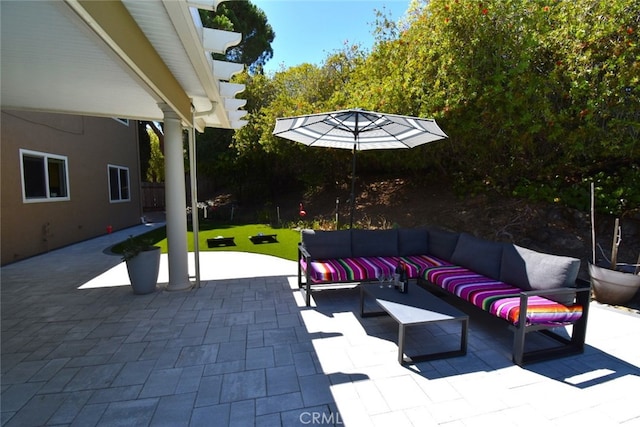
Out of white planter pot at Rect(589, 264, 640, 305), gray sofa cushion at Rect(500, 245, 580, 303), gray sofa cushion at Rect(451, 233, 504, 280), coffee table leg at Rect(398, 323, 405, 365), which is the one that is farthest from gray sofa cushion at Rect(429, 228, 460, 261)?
coffee table leg at Rect(398, 323, 405, 365)

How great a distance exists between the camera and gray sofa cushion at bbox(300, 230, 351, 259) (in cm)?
460

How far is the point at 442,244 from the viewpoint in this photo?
15.4ft

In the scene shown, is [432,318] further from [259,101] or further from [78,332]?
[259,101]

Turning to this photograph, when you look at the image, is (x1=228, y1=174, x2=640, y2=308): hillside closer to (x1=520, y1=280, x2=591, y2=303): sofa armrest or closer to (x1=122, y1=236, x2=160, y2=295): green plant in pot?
(x1=520, y1=280, x2=591, y2=303): sofa armrest

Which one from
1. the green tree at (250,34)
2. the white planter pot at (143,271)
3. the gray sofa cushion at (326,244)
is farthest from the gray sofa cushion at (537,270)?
the green tree at (250,34)

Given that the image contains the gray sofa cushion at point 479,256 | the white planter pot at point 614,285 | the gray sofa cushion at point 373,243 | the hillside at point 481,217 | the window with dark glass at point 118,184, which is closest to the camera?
the gray sofa cushion at point 479,256

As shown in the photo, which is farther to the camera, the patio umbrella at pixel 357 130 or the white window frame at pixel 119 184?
the white window frame at pixel 119 184

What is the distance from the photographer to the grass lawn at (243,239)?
7.38 metres

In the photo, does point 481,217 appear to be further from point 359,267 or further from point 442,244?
point 359,267

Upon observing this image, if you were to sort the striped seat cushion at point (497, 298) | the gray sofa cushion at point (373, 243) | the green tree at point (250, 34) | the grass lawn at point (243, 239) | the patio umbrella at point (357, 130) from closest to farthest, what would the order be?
the striped seat cushion at point (497, 298), the patio umbrella at point (357, 130), the gray sofa cushion at point (373, 243), the grass lawn at point (243, 239), the green tree at point (250, 34)

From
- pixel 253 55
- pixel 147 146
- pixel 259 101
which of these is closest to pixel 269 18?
pixel 253 55

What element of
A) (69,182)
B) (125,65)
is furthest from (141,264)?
(69,182)

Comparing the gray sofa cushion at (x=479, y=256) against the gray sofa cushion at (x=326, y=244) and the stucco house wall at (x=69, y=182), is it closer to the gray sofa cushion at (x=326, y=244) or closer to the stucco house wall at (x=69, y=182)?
the gray sofa cushion at (x=326, y=244)

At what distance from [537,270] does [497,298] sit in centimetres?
56
